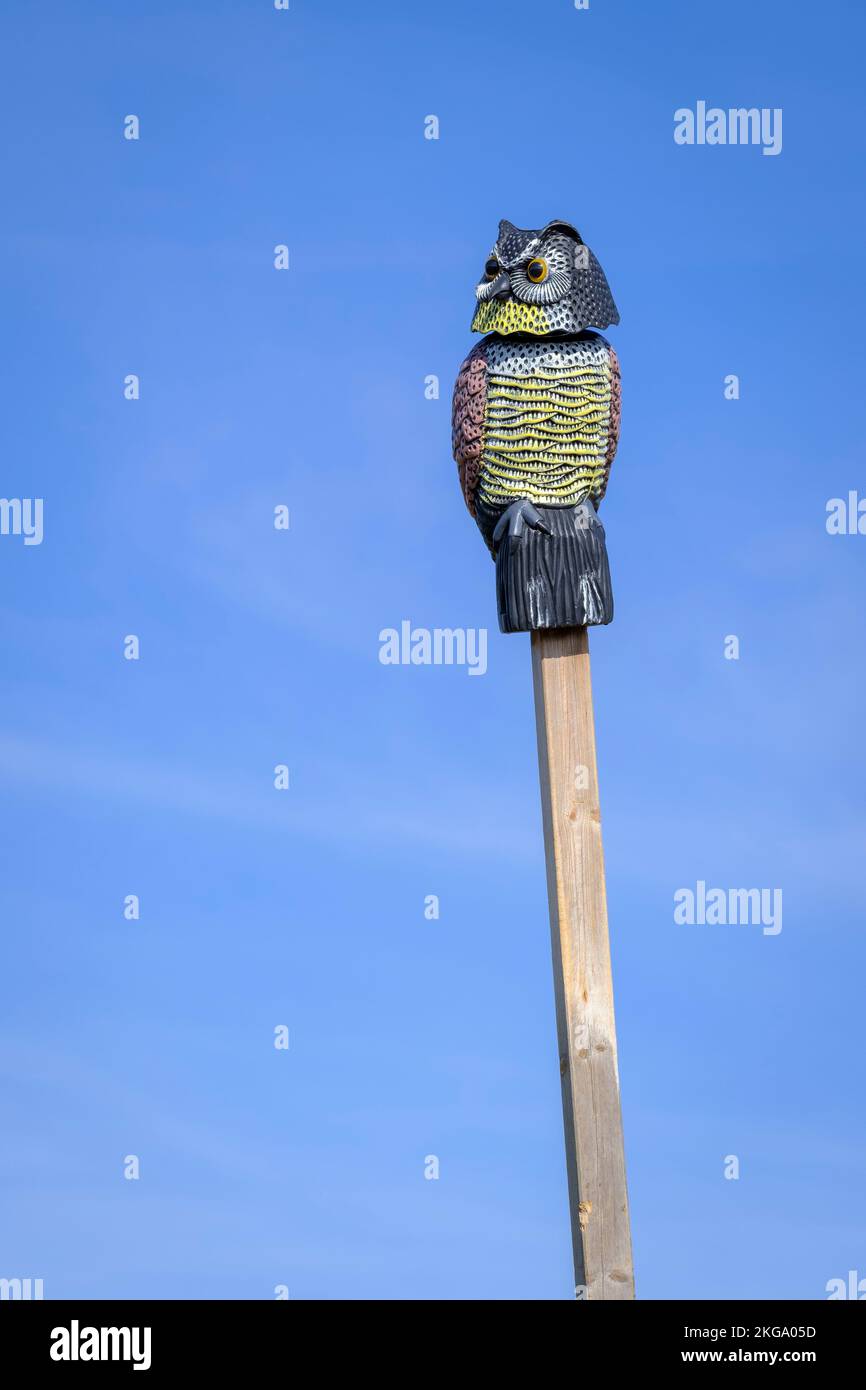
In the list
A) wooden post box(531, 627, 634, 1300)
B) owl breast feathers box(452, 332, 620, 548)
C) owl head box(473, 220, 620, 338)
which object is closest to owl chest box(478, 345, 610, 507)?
owl breast feathers box(452, 332, 620, 548)

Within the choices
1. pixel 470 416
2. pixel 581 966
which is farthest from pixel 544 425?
pixel 581 966

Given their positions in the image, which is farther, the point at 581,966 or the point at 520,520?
the point at 520,520

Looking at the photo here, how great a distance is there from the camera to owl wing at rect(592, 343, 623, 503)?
652 centimetres

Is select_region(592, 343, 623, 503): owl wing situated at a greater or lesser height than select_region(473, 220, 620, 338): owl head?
lesser

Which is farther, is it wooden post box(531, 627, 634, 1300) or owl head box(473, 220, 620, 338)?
owl head box(473, 220, 620, 338)

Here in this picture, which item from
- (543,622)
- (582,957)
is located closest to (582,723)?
(543,622)

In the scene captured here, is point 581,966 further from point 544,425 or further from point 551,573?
point 544,425

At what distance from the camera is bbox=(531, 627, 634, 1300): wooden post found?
6027 millimetres

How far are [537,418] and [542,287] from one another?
499 mm

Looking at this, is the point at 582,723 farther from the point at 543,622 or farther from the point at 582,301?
the point at 582,301

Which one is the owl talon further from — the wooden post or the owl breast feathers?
the wooden post

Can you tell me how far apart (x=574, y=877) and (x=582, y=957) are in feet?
0.97

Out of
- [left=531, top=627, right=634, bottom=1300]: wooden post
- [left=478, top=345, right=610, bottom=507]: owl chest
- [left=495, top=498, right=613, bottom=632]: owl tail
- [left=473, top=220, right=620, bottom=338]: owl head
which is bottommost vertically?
[left=531, top=627, right=634, bottom=1300]: wooden post

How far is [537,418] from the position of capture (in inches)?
250
